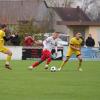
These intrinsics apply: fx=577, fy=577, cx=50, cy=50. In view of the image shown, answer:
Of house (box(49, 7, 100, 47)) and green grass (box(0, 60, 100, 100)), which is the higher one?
house (box(49, 7, 100, 47))

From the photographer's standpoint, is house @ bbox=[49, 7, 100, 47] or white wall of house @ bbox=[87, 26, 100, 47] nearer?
→ white wall of house @ bbox=[87, 26, 100, 47]

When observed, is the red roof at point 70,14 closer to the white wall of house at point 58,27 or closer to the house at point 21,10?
the white wall of house at point 58,27

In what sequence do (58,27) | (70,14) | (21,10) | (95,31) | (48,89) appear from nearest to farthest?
(48,89), (95,31), (58,27), (21,10), (70,14)

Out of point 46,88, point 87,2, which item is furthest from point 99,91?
point 87,2

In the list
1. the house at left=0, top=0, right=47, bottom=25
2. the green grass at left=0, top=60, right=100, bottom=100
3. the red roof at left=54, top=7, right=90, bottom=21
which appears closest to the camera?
the green grass at left=0, top=60, right=100, bottom=100

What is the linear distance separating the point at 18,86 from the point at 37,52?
69.7 ft

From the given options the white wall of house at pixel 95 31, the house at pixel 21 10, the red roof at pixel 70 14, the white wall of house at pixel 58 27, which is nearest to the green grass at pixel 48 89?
the white wall of house at pixel 95 31

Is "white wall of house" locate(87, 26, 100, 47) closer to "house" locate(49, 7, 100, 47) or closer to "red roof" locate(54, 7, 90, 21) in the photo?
"house" locate(49, 7, 100, 47)

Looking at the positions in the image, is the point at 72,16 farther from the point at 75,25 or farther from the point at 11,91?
the point at 11,91

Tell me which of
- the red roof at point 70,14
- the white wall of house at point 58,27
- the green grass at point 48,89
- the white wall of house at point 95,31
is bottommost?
the green grass at point 48,89

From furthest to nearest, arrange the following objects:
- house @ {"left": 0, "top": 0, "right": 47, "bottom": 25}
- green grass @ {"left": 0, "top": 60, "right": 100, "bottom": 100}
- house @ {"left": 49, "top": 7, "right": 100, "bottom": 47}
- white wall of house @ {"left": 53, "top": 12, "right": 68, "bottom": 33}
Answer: house @ {"left": 0, "top": 0, "right": 47, "bottom": 25}, white wall of house @ {"left": 53, "top": 12, "right": 68, "bottom": 33}, house @ {"left": 49, "top": 7, "right": 100, "bottom": 47}, green grass @ {"left": 0, "top": 60, "right": 100, "bottom": 100}

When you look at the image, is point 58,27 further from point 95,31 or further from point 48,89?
point 48,89

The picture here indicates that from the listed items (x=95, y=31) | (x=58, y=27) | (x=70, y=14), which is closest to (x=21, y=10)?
(x=70, y=14)

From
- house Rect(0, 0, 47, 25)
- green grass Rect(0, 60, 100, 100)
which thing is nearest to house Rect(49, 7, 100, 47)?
house Rect(0, 0, 47, 25)
